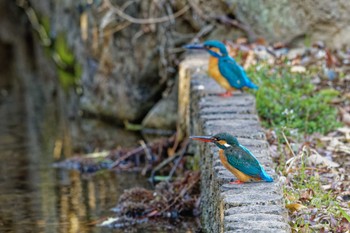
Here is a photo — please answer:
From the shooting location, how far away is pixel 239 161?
16.1 feet

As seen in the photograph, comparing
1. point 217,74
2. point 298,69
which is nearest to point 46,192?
point 217,74

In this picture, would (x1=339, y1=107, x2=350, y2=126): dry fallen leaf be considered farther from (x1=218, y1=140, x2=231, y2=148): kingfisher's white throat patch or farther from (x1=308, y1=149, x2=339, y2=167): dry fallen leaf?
(x1=218, y1=140, x2=231, y2=148): kingfisher's white throat patch

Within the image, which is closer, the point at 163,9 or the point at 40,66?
the point at 163,9

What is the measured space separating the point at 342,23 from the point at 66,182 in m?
3.37

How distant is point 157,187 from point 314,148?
1.64 m

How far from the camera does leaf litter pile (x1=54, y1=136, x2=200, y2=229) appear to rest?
6.97 m

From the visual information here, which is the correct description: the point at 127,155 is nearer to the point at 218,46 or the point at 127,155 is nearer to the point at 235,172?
the point at 218,46

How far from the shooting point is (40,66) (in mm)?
→ 16719

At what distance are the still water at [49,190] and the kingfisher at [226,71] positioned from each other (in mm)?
1186

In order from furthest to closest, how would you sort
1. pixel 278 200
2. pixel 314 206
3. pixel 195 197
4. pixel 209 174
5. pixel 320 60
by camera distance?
pixel 320 60 < pixel 195 197 < pixel 209 174 < pixel 314 206 < pixel 278 200

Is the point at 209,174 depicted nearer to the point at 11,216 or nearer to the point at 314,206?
the point at 314,206

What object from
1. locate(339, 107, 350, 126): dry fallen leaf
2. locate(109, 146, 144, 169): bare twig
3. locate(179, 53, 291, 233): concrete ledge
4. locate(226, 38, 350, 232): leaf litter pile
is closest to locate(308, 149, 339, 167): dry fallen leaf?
locate(226, 38, 350, 232): leaf litter pile

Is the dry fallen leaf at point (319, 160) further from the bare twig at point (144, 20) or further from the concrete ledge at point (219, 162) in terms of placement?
the bare twig at point (144, 20)

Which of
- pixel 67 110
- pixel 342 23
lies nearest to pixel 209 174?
pixel 342 23
